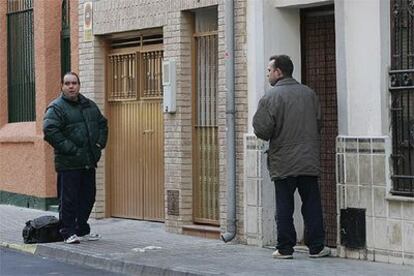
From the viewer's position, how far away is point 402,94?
1038cm

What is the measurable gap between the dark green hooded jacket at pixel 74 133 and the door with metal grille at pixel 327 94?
261cm

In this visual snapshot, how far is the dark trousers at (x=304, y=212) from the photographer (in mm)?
10727

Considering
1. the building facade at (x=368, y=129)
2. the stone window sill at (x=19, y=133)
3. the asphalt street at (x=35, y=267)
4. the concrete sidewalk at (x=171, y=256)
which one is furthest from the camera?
the stone window sill at (x=19, y=133)

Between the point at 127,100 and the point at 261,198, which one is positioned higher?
the point at 127,100

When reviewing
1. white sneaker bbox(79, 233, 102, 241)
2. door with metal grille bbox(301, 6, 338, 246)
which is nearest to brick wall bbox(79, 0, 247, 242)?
door with metal grille bbox(301, 6, 338, 246)

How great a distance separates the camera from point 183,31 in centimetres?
1340

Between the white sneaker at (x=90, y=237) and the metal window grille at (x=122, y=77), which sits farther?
the metal window grille at (x=122, y=77)

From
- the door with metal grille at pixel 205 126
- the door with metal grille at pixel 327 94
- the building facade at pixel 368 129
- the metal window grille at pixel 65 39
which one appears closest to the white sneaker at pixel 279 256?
the building facade at pixel 368 129

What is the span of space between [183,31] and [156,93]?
1312 millimetres

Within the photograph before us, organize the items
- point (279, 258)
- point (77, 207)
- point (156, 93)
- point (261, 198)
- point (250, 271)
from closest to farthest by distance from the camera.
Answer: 1. point (250, 271)
2. point (279, 258)
3. point (261, 198)
4. point (77, 207)
5. point (156, 93)

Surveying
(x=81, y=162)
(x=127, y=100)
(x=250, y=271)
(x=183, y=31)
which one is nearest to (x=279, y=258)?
(x=250, y=271)

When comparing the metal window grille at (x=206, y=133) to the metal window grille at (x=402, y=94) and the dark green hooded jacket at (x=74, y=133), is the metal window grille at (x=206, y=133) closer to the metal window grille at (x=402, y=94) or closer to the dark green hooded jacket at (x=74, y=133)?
the dark green hooded jacket at (x=74, y=133)

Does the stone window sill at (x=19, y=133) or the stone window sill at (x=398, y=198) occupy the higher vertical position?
the stone window sill at (x=19, y=133)

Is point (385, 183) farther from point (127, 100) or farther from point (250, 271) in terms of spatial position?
point (127, 100)
